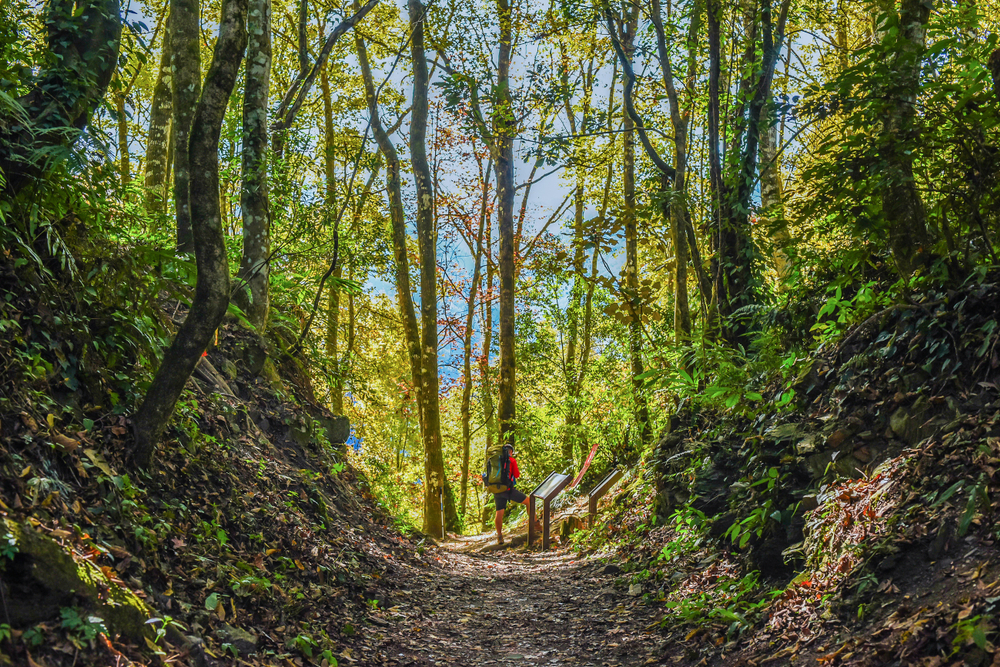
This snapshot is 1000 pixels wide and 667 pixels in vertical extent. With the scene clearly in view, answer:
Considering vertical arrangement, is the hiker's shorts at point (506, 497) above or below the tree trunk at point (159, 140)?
below

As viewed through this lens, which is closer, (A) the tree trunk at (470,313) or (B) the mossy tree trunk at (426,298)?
(B) the mossy tree trunk at (426,298)

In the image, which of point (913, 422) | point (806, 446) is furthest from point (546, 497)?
point (913, 422)

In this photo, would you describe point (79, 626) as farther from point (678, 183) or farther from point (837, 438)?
point (678, 183)

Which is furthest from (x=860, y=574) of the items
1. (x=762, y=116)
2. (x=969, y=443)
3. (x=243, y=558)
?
(x=762, y=116)

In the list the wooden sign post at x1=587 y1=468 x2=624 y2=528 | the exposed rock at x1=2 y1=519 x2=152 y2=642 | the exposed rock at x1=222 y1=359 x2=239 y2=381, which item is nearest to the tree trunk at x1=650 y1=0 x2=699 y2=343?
the wooden sign post at x1=587 y1=468 x2=624 y2=528

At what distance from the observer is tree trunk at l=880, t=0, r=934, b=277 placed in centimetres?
440

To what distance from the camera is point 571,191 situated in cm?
2191

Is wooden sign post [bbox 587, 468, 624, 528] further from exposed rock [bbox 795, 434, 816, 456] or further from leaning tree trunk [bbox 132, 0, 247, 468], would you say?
leaning tree trunk [bbox 132, 0, 247, 468]

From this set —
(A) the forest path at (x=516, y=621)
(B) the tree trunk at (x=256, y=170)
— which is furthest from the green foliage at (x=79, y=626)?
(B) the tree trunk at (x=256, y=170)

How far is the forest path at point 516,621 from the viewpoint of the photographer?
17.4 ft

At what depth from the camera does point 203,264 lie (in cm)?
449

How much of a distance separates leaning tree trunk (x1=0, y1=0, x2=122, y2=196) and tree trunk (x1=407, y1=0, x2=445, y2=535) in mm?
9554

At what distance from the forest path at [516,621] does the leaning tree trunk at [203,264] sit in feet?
7.70

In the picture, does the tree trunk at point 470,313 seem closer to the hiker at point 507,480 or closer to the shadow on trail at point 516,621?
the hiker at point 507,480
